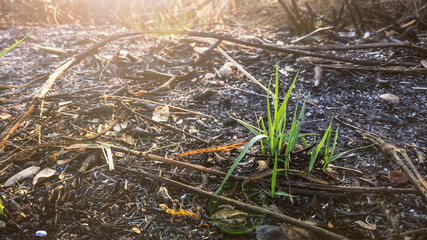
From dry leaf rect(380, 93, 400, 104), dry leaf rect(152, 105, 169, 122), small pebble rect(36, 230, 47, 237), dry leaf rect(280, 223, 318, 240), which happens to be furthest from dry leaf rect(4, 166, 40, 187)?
dry leaf rect(380, 93, 400, 104)

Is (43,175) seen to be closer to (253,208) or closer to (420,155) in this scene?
(253,208)

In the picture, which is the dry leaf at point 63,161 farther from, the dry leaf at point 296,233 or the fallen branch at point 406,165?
the fallen branch at point 406,165

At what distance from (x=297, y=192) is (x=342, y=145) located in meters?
0.45

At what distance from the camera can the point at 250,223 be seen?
93 cm

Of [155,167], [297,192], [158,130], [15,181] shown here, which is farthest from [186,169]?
[15,181]

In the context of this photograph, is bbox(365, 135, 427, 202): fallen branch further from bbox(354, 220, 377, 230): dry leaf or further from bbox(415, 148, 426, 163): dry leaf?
bbox(354, 220, 377, 230): dry leaf

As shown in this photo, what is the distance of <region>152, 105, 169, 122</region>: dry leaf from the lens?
59.2 inches

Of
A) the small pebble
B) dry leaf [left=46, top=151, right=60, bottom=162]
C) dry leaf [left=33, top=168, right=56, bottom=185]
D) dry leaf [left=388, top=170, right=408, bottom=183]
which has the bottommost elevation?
dry leaf [left=388, top=170, right=408, bottom=183]

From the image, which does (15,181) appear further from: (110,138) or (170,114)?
(170,114)

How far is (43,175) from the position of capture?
44.3 inches

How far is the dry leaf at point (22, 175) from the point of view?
1093 mm

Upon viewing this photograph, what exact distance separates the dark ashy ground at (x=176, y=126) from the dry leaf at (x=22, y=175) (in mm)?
26

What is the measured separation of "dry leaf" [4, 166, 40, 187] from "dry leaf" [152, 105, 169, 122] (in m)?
0.61

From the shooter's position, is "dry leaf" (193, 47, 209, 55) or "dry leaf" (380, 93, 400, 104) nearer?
"dry leaf" (380, 93, 400, 104)
